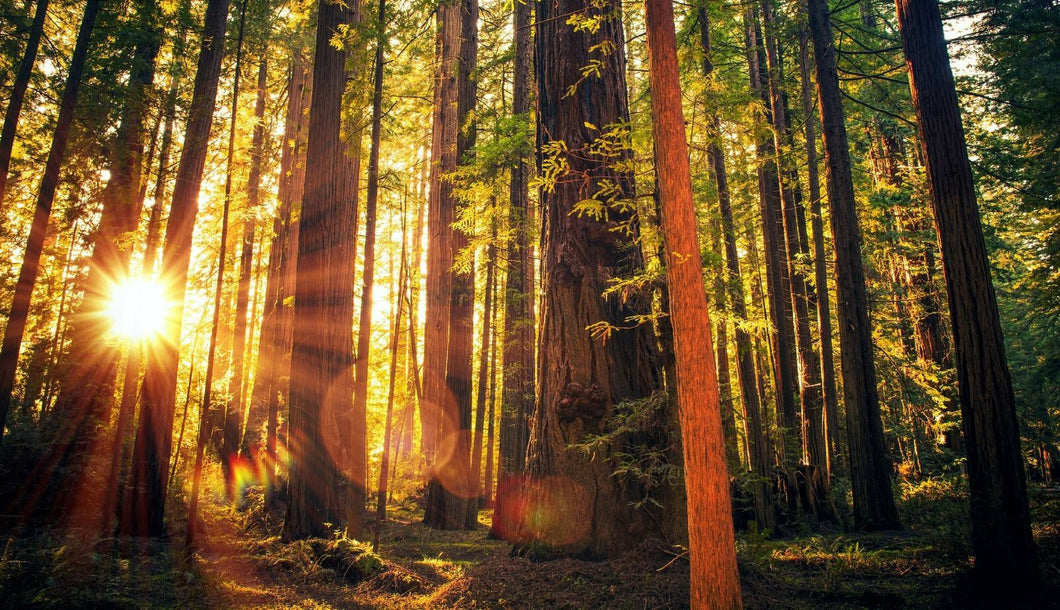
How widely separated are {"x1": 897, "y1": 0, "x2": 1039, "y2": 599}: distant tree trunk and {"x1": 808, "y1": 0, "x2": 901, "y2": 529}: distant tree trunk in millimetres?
4392

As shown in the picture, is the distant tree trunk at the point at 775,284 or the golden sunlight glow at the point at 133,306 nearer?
the golden sunlight glow at the point at 133,306

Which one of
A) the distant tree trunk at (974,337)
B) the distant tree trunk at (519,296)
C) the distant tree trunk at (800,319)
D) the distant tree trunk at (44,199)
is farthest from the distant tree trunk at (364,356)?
the distant tree trunk at (800,319)

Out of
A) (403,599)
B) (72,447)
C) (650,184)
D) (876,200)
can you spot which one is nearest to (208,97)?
(72,447)

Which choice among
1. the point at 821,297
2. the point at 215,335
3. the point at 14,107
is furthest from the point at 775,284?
the point at 14,107

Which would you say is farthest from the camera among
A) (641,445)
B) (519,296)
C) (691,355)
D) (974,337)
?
(519,296)

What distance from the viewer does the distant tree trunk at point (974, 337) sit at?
532 centimetres

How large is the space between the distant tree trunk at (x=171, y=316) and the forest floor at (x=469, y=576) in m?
1.17

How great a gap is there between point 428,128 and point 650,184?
14876 mm

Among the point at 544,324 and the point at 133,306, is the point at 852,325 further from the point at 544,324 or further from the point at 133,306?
the point at 133,306

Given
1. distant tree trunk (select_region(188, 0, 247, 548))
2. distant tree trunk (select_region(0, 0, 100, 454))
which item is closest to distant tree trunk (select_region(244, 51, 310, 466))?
distant tree trunk (select_region(188, 0, 247, 548))

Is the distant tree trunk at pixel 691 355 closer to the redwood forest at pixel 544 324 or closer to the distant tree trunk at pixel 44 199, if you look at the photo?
the redwood forest at pixel 544 324

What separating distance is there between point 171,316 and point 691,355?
10.2 meters

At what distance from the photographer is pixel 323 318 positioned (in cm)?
816

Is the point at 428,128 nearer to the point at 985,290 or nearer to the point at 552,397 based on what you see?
the point at 552,397
